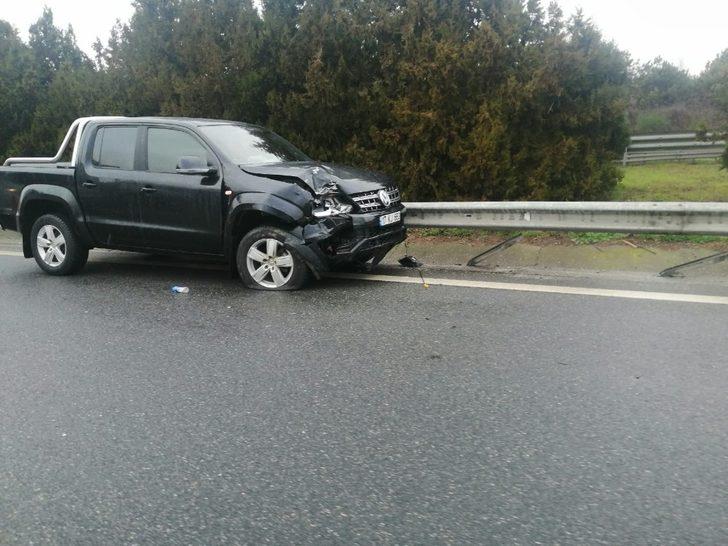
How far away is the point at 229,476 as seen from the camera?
294 centimetres

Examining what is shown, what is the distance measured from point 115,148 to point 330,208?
2.55 meters

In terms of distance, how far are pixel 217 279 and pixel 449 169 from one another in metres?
3.54

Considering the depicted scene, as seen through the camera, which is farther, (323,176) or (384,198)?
(384,198)

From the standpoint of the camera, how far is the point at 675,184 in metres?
12.0

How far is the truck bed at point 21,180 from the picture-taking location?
7203 mm

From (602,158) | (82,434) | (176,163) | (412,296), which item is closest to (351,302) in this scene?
(412,296)

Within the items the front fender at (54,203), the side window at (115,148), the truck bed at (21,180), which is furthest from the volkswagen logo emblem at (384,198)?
the truck bed at (21,180)

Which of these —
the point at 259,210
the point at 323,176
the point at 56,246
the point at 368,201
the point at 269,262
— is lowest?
the point at 56,246

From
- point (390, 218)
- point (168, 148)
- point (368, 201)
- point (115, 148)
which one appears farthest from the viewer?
point (115, 148)

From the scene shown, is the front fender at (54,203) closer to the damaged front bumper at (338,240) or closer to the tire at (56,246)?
the tire at (56,246)

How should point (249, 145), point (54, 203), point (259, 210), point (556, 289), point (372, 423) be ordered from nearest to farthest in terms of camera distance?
point (372, 423) → point (556, 289) → point (259, 210) → point (249, 145) → point (54, 203)

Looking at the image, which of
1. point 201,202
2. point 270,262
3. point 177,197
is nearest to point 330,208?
point 270,262

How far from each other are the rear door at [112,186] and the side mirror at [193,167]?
0.77m

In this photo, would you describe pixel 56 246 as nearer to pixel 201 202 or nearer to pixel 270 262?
pixel 201 202
